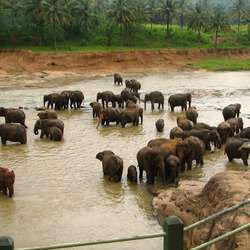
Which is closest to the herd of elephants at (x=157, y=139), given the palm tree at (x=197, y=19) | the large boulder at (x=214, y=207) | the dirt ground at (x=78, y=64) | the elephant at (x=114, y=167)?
the elephant at (x=114, y=167)

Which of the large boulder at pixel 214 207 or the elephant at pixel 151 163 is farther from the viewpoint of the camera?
the elephant at pixel 151 163

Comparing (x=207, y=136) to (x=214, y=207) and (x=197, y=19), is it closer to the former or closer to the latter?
(x=214, y=207)

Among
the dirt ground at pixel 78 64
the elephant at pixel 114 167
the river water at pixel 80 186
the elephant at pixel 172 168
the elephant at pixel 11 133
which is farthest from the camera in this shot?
the dirt ground at pixel 78 64

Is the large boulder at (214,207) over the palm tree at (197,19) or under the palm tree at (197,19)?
under

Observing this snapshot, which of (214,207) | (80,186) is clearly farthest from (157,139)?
(214,207)

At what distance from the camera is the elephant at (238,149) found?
12.3 meters

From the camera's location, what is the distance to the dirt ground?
133ft

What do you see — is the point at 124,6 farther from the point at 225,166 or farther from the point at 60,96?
the point at 225,166

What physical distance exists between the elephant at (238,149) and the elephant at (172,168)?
6.63ft

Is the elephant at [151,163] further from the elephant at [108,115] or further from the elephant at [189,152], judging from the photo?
the elephant at [108,115]

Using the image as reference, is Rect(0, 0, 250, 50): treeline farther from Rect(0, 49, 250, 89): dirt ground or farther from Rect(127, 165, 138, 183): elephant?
Rect(127, 165, 138, 183): elephant

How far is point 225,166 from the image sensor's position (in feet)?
42.3

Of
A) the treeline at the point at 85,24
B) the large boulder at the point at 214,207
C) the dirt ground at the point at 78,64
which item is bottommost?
the dirt ground at the point at 78,64

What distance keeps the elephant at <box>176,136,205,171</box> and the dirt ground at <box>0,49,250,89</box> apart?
25633 mm
